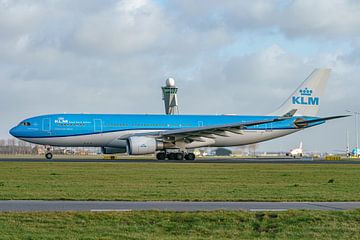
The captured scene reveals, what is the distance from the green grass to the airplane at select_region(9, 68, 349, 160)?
1389 inches

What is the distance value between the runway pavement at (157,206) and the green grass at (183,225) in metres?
1.33

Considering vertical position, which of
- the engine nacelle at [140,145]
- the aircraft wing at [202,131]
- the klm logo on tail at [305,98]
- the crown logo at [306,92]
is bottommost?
the engine nacelle at [140,145]

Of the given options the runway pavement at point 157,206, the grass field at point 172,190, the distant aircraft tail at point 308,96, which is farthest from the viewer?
the distant aircraft tail at point 308,96

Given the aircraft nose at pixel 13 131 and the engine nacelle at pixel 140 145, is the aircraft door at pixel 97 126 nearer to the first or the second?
the engine nacelle at pixel 140 145

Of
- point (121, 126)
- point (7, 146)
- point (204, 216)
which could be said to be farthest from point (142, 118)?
point (7, 146)

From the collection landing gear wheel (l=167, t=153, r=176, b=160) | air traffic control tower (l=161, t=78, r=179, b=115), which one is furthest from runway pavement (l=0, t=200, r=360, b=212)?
air traffic control tower (l=161, t=78, r=179, b=115)

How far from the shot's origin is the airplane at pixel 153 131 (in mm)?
50062

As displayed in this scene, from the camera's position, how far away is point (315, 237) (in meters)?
11.4

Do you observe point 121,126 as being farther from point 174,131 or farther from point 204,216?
point 204,216

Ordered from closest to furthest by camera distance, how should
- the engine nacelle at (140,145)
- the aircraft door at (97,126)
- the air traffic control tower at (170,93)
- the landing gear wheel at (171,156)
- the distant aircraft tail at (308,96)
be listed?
1. the engine nacelle at (140,145)
2. the aircraft door at (97,126)
3. the landing gear wheel at (171,156)
4. the distant aircraft tail at (308,96)
5. the air traffic control tower at (170,93)

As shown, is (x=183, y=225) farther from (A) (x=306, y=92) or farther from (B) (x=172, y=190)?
(A) (x=306, y=92)

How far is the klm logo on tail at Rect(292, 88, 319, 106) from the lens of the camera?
5975 centimetres

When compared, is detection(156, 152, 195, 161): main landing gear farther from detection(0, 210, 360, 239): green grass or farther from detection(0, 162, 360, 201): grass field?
detection(0, 210, 360, 239): green grass

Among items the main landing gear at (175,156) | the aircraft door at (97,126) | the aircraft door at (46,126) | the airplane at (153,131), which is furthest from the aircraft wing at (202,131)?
the aircraft door at (46,126)
